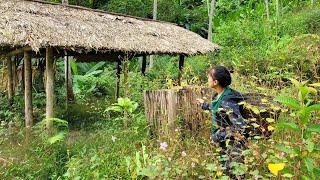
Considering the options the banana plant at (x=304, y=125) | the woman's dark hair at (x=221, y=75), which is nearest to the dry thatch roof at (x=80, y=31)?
the woman's dark hair at (x=221, y=75)

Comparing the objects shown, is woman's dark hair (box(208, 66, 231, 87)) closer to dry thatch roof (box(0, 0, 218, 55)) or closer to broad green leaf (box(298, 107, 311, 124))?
broad green leaf (box(298, 107, 311, 124))

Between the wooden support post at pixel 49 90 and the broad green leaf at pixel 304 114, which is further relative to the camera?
the wooden support post at pixel 49 90

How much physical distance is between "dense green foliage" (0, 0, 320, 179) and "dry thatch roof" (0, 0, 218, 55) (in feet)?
3.08

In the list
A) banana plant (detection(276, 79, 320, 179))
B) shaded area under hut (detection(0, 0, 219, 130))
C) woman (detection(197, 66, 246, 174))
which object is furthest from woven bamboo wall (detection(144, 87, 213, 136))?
banana plant (detection(276, 79, 320, 179))

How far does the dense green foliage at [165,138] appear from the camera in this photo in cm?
279

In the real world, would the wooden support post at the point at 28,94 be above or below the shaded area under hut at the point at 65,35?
below

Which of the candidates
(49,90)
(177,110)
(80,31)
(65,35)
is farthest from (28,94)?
(177,110)

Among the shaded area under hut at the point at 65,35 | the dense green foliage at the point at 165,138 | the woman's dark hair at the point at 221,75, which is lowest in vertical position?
the dense green foliage at the point at 165,138

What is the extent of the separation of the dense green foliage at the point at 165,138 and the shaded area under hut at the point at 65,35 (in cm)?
76

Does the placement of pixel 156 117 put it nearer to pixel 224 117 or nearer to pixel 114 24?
pixel 224 117

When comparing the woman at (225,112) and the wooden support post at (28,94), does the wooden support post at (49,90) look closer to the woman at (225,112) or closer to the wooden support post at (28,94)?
the wooden support post at (28,94)

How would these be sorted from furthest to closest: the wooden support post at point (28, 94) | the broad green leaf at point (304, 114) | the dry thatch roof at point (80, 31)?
the wooden support post at point (28, 94)
the dry thatch roof at point (80, 31)
the broad green leaf at point (304, 114)

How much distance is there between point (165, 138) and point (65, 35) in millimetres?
3304

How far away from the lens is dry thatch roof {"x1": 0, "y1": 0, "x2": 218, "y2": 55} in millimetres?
6637
